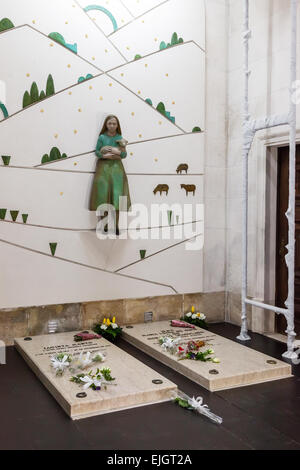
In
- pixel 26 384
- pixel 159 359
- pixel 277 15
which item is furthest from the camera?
pixel 277 15

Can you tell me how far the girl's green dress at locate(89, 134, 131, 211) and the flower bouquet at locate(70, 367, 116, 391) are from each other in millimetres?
1727

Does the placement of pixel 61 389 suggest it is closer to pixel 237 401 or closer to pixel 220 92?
pixel 237 401

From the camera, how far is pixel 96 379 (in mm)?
3150

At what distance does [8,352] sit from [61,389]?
3.97 ft

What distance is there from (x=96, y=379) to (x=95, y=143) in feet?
7.88

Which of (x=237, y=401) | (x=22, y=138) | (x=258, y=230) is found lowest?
(x=237, y=401)

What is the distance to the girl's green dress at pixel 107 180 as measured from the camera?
4.48m

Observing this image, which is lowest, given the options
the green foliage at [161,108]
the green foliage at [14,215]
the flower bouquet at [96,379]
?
the flower bouquet at [96,379]

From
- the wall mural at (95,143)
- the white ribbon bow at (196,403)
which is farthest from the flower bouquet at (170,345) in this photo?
the wall mural at (95,143)

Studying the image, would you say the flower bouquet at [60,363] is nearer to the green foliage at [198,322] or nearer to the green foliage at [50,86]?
the green foliage at [198,322]

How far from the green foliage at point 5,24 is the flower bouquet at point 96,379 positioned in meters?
3.08

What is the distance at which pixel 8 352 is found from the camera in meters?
4.09

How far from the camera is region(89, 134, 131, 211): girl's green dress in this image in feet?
14.7

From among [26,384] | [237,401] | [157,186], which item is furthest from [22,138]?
[237,401]
